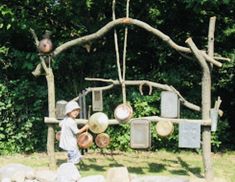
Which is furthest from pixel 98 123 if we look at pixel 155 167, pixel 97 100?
pixel 155 167

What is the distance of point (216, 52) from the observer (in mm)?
10711

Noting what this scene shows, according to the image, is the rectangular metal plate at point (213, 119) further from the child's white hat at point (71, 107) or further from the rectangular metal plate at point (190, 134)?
the child's white hat at point (71, 107)

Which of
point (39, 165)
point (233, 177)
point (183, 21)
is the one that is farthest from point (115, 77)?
point (233, 177)

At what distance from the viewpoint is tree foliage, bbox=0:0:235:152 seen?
34.5ft

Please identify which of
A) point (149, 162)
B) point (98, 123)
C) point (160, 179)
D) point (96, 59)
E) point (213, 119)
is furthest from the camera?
point (96, 59)

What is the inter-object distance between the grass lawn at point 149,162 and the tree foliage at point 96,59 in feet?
1.42

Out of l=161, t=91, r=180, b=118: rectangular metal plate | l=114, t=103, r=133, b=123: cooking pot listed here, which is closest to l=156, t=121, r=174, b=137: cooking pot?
l=161, t=91, r=180, b=118: rectangular metal plate

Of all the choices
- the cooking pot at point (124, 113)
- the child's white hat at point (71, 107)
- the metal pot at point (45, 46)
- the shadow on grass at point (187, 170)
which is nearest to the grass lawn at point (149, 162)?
the shadow on grass at point (187, 170)

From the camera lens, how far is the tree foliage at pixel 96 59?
10.5 metres

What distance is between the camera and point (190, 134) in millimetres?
→ 7809

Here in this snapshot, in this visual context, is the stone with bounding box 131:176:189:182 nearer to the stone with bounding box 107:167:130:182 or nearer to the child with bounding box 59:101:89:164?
the stone with bounding box 107:167:130:182

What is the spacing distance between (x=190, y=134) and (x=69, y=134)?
1.87 metres

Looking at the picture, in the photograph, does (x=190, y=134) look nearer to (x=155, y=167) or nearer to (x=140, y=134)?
(x=140, y=134)

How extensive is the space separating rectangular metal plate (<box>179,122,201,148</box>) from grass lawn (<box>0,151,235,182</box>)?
0.57 metres
